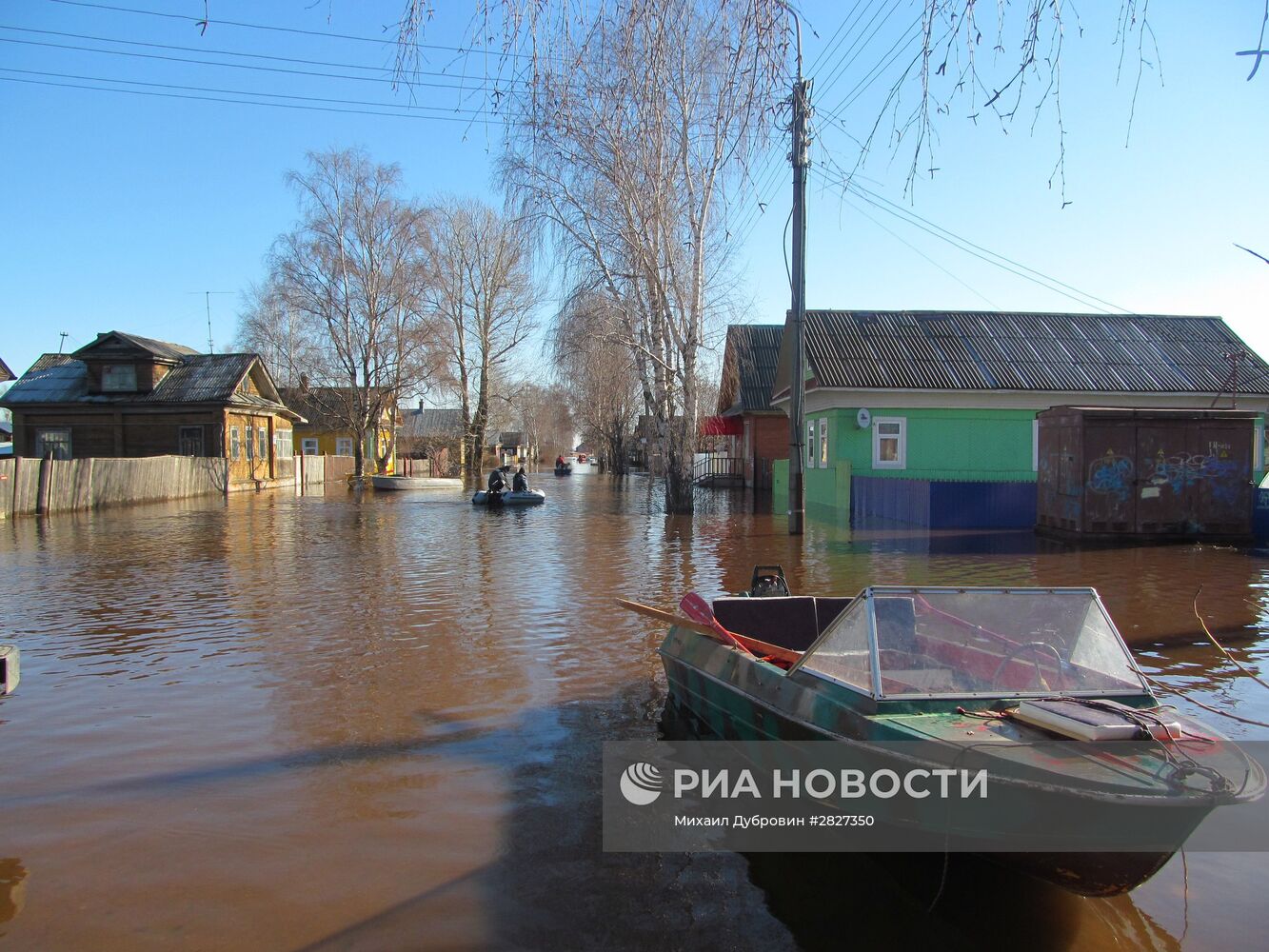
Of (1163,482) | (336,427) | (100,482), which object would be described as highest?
(336,427)

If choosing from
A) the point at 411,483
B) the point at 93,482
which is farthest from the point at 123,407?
the point at 411,483

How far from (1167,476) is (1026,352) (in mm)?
9993

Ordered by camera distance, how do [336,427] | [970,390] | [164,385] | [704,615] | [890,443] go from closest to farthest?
[704,615] < [970,390] < [890,443] < [164,385] < [336,427]

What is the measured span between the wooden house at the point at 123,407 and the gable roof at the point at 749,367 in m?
20.0

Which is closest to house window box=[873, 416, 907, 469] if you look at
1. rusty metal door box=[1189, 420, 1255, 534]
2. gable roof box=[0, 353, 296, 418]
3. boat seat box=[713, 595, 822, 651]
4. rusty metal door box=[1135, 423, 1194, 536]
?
rusty metal door box=[1135, 423, 1194, 536]

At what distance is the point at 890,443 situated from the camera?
25453 mm

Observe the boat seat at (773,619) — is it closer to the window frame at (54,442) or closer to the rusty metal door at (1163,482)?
the rusty metal door at (1163,482)

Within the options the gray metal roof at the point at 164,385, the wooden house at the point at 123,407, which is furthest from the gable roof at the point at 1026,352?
the wooden house at the point at 123,407

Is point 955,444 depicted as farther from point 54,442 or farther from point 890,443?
point 54,442

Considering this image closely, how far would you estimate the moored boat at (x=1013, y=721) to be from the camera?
3576 mm

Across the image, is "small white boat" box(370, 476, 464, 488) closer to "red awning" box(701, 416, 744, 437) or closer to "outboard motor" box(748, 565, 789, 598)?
"red awning" box(701, 416, 744, 437)

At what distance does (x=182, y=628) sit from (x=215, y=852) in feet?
19.9

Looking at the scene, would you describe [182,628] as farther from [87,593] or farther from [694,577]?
[694,577]

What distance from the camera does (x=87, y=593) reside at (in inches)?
484
